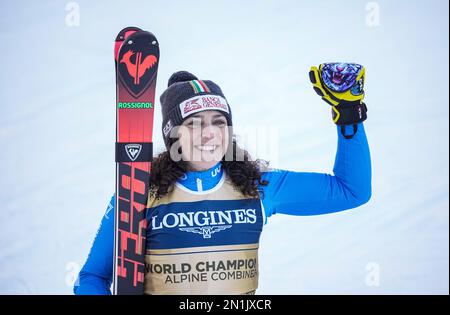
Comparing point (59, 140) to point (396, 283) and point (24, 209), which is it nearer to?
point (24, 209)

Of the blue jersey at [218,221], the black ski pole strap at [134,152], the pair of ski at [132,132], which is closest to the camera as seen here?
the blue jersey at [218,221]

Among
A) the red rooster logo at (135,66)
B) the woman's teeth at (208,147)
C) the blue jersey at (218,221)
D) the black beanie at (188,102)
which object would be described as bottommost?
the blue jersey at (218,221)

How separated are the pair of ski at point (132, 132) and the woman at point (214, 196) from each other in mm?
42

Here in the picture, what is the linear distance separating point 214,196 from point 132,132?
424 mm

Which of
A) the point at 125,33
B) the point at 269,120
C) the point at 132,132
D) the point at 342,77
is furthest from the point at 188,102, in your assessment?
the point at 269,120

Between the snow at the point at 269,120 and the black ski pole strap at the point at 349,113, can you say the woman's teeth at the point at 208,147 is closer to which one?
the black ski pole strap at the point at 349,113

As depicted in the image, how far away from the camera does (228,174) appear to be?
6.20ft

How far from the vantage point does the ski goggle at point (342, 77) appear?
1.78m

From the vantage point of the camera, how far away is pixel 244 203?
1.81 m

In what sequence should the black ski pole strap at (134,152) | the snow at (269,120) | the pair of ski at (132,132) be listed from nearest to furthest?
the pair of ski at (132,132) → the black ski pole strap at (134,152) → the snow at (269,120)

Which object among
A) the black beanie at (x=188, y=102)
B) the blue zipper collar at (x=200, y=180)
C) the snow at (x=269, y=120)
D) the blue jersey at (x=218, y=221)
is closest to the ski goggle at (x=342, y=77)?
the blue jersey at (x=218, y=221)

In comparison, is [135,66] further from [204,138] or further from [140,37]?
[204,138]
